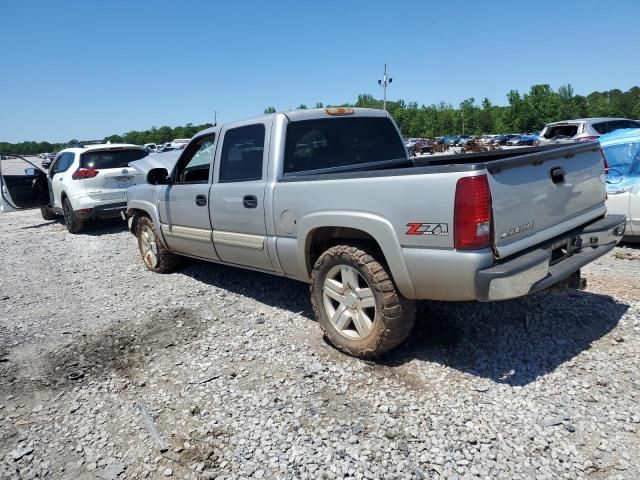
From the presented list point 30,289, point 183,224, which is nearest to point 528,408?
point 183,224

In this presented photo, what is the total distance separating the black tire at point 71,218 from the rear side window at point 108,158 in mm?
1016

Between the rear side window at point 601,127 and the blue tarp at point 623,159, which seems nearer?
the blue tarp at point 623,159

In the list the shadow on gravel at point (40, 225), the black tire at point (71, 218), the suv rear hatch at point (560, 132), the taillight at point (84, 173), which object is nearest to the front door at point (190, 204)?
the taillight at point (84, 173)

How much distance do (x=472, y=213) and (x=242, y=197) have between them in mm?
2278

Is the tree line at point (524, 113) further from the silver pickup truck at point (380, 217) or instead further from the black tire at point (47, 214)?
the silver pickup truck at point (380, 217)

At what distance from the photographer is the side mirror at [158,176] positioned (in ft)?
18.3

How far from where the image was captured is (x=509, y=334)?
379 cm

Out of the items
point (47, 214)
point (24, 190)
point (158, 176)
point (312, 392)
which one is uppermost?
point (158, 176)

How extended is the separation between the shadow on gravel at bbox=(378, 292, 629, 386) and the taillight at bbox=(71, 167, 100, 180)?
25.7 ft

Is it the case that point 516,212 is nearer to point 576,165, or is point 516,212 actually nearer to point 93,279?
point 576,165

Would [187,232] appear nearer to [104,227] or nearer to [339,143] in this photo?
[339,143]

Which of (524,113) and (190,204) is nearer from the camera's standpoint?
(190,204)

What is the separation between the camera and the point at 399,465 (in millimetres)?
2506

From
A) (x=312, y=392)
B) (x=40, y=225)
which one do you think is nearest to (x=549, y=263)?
(x=312, y=392)
